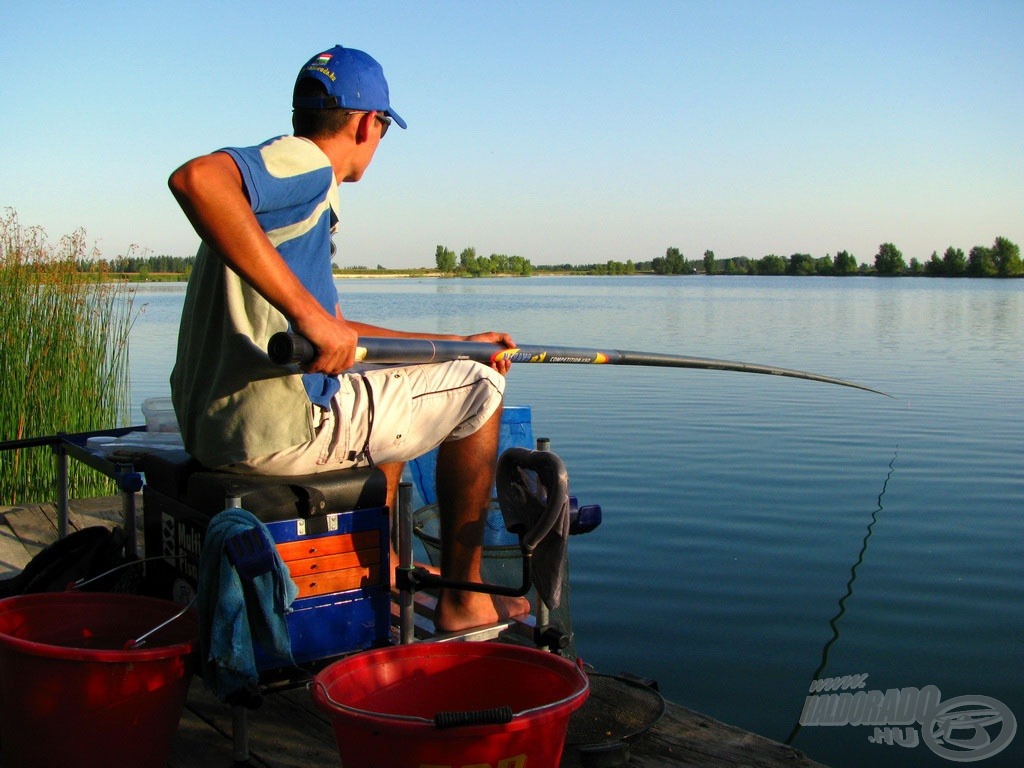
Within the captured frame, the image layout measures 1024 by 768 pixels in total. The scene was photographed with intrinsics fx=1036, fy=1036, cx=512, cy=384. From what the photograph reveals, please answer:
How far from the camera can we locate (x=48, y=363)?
5.86 metres

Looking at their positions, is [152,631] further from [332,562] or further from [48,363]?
[48,363]

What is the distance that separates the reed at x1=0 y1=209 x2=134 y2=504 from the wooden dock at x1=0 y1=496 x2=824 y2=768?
3431 mm

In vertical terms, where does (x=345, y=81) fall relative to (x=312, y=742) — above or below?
above

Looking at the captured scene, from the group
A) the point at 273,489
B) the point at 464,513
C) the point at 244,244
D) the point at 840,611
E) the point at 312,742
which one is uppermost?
the point at 244,244

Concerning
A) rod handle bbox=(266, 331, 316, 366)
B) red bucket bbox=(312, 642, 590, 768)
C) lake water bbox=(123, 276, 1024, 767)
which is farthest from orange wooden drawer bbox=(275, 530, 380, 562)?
lake water bbox=(123, 276, 1024, 767)

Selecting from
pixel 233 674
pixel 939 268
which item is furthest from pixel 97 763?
pixel 939 268

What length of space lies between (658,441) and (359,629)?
6.10 meters

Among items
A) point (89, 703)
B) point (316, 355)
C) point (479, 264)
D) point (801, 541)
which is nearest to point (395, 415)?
point (316, 355)

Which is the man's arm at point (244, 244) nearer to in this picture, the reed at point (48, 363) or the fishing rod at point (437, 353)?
the fishing rod at point (437, 353)

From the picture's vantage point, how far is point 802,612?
4.73 metres

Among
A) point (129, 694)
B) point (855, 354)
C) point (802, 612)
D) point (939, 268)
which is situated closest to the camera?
point (129, 694)

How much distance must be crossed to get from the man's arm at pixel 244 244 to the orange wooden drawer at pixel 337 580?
571 millimetres

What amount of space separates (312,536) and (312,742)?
476 millimetres

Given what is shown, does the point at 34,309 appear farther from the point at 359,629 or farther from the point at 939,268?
the point at 939,268
